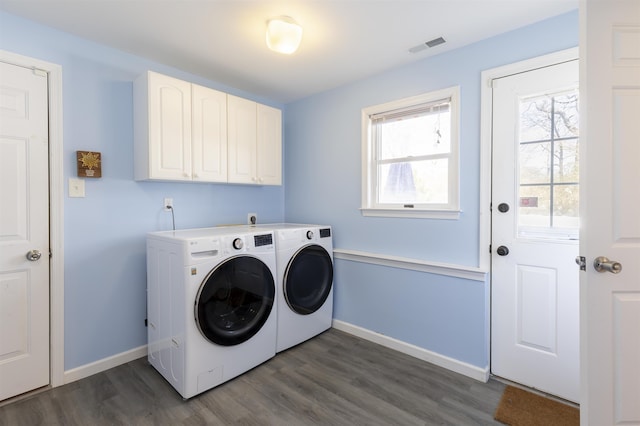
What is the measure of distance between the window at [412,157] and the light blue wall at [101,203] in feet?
5.84

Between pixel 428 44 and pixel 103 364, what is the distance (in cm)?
331

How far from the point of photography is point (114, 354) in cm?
223

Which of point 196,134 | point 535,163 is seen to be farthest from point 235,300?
point 535,163

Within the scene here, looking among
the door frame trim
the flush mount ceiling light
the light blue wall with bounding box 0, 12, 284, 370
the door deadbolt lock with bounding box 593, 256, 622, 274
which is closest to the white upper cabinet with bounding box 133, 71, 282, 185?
the light blue wall with bounding box 0, 12, 284, 370

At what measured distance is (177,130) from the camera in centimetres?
223

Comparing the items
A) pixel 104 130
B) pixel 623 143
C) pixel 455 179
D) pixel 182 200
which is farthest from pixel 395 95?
pixel 104 130

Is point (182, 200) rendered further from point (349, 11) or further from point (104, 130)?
point (349, 11)

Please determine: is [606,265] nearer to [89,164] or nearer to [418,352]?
[418,352]

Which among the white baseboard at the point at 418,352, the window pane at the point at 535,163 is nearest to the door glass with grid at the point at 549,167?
the window pane at the point at 535,163

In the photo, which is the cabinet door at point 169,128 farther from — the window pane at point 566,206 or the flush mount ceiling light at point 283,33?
the window pane at point 566,206

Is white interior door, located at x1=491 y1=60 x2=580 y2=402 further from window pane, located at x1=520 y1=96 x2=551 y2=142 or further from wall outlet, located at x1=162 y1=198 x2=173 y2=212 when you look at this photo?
wall outlet, located at x1=162 y1=198 x2=173 y2=212

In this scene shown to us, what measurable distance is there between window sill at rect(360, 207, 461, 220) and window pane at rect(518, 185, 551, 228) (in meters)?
0.39

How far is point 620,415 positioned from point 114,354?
303 centimetres

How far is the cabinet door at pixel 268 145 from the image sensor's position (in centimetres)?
284
